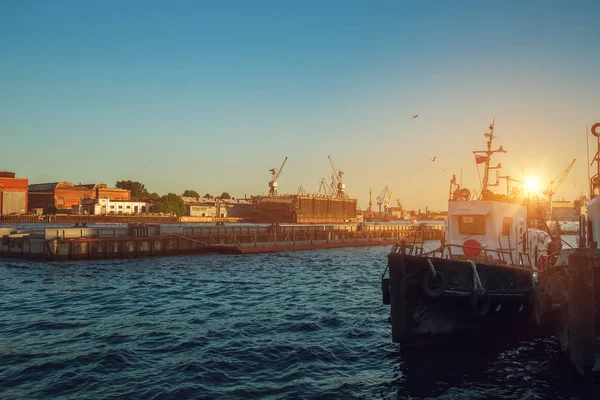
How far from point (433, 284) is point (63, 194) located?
174680 millimetres

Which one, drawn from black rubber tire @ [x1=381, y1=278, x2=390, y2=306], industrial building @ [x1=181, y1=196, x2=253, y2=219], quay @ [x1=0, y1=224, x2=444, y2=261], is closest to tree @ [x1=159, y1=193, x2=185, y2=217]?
industrial building @ [x1=181, y1=196, x2=253, y2=219]

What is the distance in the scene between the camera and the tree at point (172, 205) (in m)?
167

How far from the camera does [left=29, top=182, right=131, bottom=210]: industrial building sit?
161500mm

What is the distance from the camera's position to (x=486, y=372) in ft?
47.2

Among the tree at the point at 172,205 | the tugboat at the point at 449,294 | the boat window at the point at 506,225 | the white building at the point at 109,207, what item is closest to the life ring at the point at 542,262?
the tugboat at the point at 449,294

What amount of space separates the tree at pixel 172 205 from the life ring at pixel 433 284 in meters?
161

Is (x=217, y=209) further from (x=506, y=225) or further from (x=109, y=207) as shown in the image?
(x=506, y=225)

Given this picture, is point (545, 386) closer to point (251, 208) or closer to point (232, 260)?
point (232, 260)

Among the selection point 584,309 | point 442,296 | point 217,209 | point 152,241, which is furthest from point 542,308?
point 217,209

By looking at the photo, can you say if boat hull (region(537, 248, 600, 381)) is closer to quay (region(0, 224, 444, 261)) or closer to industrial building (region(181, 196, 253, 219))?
quay (region(0, 224, 444, 261))

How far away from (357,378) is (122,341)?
8.93 meters

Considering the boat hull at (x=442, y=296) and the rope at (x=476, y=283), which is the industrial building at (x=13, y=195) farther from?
the rope at (x=476, y=283)

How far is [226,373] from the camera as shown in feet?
45.2

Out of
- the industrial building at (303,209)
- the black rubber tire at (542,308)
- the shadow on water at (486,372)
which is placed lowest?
the shadow on water at (486,372)
